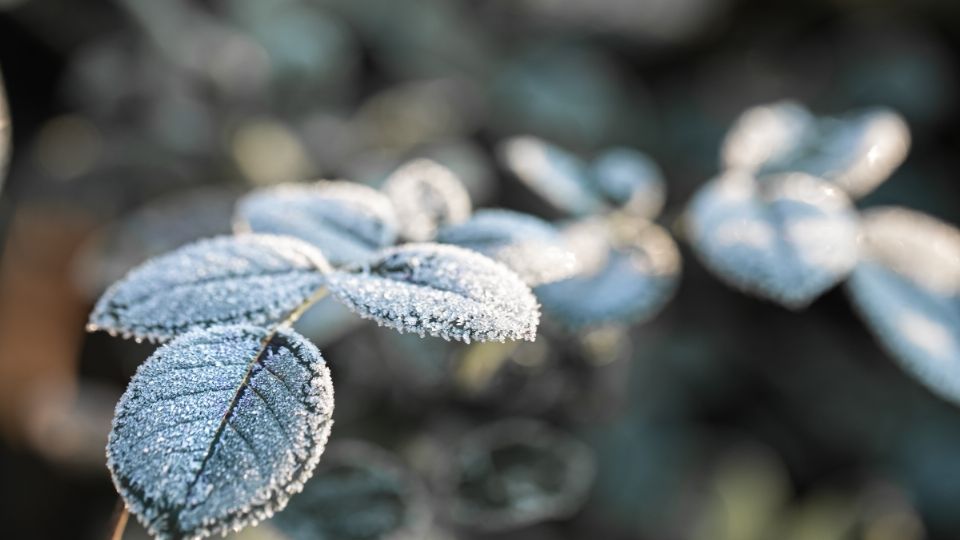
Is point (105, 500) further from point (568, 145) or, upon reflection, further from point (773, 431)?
point (773, 431)

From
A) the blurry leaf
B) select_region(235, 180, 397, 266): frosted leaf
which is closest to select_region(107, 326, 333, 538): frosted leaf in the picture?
select_region(235, 180, 397, 266): frosted leaf

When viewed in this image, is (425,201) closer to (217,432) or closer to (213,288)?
(213,288)

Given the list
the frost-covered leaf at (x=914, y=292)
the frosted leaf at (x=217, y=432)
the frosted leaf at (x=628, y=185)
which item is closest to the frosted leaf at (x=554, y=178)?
the frosted leaf at (x=628, y=185)

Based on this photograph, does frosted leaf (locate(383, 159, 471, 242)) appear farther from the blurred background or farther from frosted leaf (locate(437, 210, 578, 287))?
the blurred background

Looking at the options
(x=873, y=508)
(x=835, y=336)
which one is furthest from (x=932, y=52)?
(x=873, y=508)

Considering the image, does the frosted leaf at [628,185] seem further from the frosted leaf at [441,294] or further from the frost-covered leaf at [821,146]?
the frosted leaf at [441,294]
